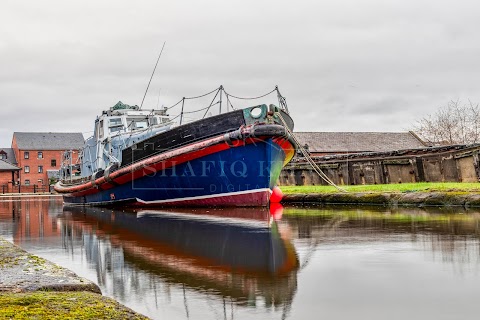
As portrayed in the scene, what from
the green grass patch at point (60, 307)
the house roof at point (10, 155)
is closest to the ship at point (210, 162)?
the green grass patch at point (60, 307)

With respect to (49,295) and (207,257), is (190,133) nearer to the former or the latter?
(207,257)

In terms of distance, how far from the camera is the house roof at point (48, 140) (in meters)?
96.9

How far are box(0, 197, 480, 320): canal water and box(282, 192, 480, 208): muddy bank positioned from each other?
138 inches

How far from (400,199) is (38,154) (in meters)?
86.1

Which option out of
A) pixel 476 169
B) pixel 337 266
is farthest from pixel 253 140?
pixel 337 266

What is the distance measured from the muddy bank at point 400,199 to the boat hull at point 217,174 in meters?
1.83

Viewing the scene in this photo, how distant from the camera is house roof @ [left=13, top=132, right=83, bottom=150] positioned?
318 ft

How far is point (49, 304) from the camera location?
4.19 m

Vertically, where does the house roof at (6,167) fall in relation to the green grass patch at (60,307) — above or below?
above

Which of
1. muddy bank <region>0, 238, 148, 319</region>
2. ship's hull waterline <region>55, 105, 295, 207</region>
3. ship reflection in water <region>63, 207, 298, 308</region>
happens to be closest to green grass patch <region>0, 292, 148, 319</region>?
muddy bank <region>0, 238, 148, 319</region>

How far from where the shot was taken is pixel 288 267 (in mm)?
6828

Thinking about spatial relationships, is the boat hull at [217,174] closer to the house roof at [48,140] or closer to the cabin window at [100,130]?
the cabin window at [100,130]

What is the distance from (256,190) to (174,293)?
45.8ft

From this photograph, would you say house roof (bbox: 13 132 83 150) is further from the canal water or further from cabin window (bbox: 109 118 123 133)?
the canal water
